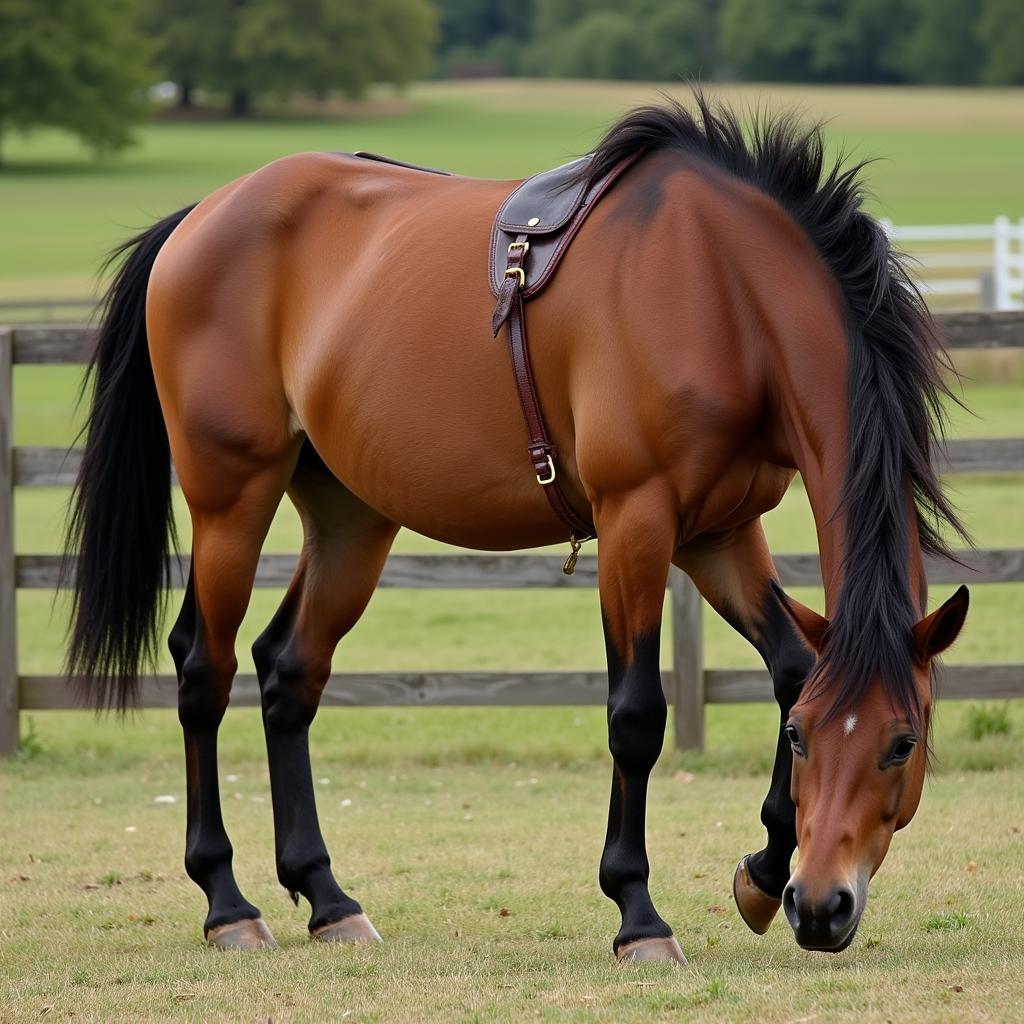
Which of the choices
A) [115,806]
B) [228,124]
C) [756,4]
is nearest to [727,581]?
[115,806]

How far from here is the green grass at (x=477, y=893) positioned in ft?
12.1

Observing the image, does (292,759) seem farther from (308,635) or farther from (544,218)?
(544,218)

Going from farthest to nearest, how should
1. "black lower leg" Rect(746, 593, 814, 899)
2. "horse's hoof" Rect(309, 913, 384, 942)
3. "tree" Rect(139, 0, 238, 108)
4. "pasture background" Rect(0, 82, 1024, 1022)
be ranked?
1. "tree" Rect(139, 0, 238, 108)
2. "horse's hoof" Rect(309, 913, 384, 942)
3. "black lower leg" Rect(746, 593, 814, 899)
4. "pasture background" Rect(0, 82, 1024, 1022)

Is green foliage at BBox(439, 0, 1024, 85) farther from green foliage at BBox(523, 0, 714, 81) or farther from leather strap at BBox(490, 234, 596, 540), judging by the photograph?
leather strap at BBox(490, 234, 596, 540)

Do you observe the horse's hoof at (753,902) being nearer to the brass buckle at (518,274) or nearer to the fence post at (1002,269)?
the brass buckle at (518,274)

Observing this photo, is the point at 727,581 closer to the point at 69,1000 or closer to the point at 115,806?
the point at 69,1000

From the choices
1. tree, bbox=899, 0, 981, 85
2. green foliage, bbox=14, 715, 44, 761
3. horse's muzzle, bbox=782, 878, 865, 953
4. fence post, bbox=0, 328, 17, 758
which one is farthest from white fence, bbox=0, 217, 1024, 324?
tree, bbox=899, 0, 981, 85

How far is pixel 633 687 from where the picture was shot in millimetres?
4031

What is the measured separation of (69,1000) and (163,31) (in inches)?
3375

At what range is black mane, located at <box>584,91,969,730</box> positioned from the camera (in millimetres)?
3512

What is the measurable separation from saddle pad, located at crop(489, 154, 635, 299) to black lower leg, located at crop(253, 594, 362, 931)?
1439mm

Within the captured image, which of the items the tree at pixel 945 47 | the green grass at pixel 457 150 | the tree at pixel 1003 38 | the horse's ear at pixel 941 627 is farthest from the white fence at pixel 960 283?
the tree at pixel 945 47

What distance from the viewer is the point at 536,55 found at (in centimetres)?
10519

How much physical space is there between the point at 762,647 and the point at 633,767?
512 mm
